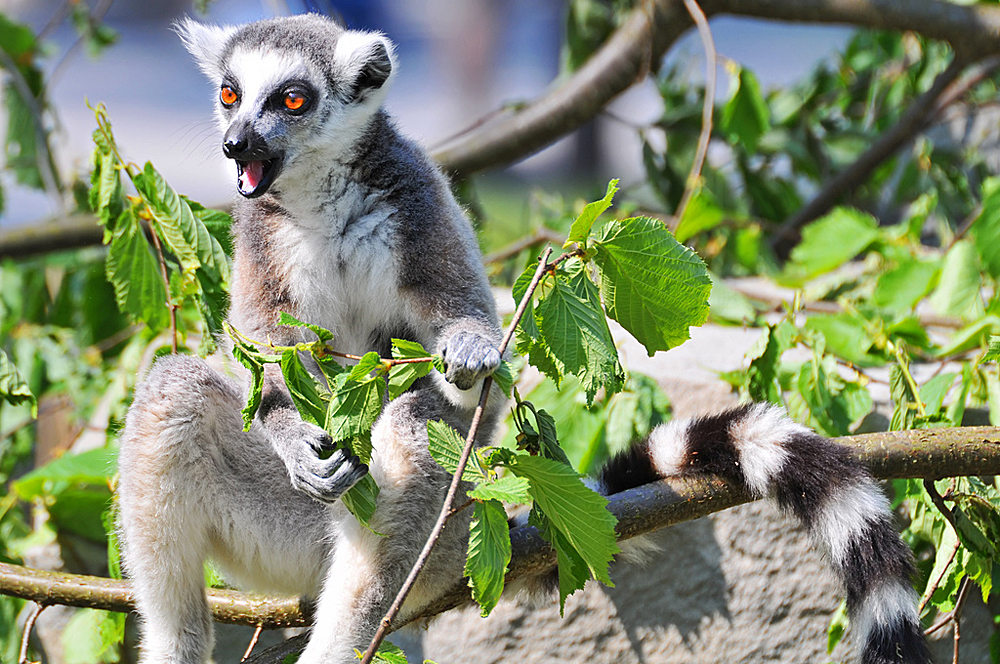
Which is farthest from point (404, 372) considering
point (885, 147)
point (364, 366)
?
point (885, 147)

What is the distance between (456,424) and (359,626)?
43 centimetres

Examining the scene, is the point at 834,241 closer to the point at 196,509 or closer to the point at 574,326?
the point at 574,326

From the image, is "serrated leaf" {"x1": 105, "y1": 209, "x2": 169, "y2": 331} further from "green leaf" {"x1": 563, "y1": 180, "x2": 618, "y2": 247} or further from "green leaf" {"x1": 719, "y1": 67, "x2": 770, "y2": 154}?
"green leaf" {"x1": 719, "y1": 67, "x2": 770, "y2": 154}

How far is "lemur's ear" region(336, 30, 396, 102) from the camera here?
196cm

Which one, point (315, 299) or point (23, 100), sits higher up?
point (23, 100)

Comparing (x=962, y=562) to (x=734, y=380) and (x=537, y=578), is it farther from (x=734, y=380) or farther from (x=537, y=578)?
(x=537, y=578)

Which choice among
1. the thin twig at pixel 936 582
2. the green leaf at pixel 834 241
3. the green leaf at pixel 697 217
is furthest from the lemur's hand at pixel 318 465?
the green leaf at pixel 834 241

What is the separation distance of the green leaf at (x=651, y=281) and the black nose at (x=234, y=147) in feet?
2.38

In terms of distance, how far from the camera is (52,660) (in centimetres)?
278

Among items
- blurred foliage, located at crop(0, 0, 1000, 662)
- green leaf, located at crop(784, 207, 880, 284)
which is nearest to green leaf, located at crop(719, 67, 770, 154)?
blurred foliage, located at crop(0, 0, 1000, 662)

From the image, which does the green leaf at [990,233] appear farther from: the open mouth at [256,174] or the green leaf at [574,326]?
the open mouth at [256,174]

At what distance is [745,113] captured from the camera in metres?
3.80

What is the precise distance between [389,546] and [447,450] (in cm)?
42

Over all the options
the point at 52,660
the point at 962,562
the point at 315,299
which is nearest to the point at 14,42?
the point at 52,660
